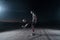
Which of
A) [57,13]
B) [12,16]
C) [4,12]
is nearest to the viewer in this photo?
[4,12]

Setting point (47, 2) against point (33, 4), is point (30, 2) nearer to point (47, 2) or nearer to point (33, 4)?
point (33, 4)

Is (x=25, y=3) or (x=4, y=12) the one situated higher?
(x=25, y=3)

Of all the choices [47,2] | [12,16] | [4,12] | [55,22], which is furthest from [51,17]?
[4,12]

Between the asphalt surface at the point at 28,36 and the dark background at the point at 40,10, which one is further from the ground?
the dark background at the point at 40,10

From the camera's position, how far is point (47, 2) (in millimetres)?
19422

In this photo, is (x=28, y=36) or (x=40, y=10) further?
(x=40, y=10)

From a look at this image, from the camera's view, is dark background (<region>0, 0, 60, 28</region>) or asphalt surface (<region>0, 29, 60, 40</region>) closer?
asphalt surface (<region>0, 29, 60, 40</region>)

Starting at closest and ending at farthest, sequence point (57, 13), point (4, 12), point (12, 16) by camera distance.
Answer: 1. point (4, 12)
2. point (12, 16)
3. point (57, 13)

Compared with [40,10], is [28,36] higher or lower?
lower

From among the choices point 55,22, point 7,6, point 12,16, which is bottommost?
point 55,22

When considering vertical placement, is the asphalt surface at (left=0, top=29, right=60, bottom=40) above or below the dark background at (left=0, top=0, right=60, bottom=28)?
below

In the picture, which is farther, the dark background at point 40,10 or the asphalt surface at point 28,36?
the dark background at point 40,10

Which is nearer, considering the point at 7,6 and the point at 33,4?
the point at 7,6

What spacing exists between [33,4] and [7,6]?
4.06 metres
